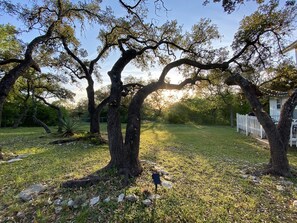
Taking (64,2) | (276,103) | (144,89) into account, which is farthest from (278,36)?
(276,103)

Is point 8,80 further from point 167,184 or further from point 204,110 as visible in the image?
point 204,110

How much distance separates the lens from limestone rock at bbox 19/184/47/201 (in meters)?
2.98

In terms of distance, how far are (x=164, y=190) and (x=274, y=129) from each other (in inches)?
111

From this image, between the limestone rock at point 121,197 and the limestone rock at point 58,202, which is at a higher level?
the limestone rock at point 121,197

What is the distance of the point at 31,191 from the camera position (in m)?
3.17

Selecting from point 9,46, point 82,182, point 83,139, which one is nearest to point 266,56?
point 82,182

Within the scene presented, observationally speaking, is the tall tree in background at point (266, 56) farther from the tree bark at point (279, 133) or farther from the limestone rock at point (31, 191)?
the limestone rock at point (31, 191)

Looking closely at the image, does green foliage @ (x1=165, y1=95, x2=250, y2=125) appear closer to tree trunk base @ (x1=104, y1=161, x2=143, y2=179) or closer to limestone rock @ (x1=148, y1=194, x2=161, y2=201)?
tree trunk base @ (x1=104, y1=161, x2=143, y2=179)

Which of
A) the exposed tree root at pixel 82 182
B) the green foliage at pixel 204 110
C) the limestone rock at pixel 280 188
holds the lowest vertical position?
the limestone rock at pixel 280 188

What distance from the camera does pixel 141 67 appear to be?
29.3 ft

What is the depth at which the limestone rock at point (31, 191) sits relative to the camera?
298 cm

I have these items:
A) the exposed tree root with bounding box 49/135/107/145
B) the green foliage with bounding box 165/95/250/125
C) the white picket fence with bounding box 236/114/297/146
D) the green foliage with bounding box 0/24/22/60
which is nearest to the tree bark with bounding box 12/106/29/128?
the green foliage with bounding box 0/24/22/60

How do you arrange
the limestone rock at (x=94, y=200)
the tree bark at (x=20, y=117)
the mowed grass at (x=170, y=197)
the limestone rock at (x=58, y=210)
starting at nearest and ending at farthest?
the mowed grass at (x=170, y=197) < the limestone rock at (x=58, y=210) < the limestone rock at (x=94, y=200) < the tree bark at (x=20, y=117)

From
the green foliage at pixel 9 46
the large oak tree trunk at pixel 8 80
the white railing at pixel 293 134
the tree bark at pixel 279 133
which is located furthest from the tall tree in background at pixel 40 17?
the white railing at pixel 293 134
